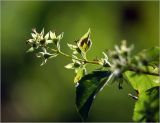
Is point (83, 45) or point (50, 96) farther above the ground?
point (83, 45)

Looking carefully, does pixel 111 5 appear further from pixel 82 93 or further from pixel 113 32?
pixel 82 93

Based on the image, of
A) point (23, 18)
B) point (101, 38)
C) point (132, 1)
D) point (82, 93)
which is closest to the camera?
point (82, 93)

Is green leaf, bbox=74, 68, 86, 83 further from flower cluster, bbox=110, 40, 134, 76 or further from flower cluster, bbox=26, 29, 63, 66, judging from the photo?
flower cluster, bbox=110, 40, 134, 76

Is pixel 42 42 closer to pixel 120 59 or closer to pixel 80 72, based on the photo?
pixel 80 72

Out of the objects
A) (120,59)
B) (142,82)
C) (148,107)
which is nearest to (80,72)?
(142,82)

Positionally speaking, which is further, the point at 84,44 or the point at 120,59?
the point at 84,44

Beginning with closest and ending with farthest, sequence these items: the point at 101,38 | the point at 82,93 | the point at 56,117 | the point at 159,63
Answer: the point at 159,63
the point at 82,93
the point at 56,117
the point at 101,38

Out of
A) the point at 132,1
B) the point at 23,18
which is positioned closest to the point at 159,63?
the point at 23,18
